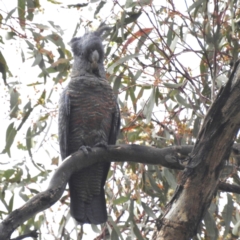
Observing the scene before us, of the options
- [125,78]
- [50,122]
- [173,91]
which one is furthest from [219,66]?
[50,122]

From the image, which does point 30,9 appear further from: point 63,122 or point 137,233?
point 137,233

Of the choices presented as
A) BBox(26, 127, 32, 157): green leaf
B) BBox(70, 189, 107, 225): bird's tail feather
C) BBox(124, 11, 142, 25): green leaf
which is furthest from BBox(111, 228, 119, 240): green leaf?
BBox(124, 11, 142, 25): green leaf

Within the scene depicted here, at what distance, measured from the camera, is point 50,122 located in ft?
10.3

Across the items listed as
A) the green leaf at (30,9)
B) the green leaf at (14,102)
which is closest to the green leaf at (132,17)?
the green leaf at (30,9)

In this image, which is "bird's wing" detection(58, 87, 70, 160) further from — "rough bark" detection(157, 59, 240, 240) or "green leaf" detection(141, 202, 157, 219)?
"rough bark" detection(157, 59, 240, 240)

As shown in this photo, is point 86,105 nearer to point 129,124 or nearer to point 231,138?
point 129,124

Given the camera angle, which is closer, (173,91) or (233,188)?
(233,188)

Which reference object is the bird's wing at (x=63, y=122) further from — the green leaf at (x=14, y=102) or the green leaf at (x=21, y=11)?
the green leaf at (x=21, y=11)

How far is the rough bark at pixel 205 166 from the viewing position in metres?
2.02

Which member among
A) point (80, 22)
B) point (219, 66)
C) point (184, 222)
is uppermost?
point (80, 22)

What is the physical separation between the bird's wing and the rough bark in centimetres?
106

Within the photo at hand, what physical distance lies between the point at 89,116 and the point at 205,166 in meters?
1.14

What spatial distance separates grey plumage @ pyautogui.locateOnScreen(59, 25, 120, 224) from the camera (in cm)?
303

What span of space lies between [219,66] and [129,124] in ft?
1.93
